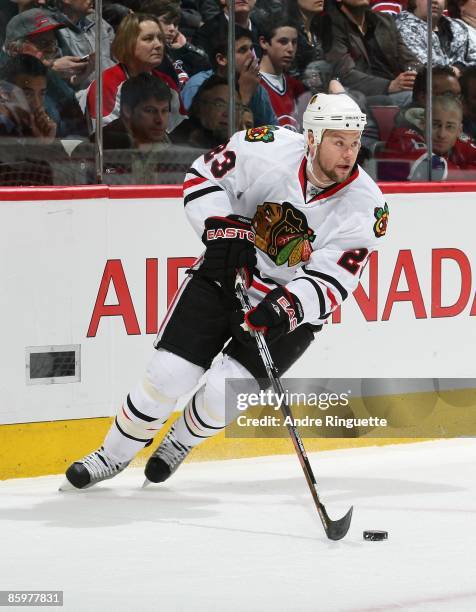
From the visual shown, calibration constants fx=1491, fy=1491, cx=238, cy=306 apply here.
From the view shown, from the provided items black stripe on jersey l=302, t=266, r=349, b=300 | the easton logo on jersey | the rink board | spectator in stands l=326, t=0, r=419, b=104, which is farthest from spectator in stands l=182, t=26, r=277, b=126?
black stripe on jersey l=302, t=266, r=349, b=300

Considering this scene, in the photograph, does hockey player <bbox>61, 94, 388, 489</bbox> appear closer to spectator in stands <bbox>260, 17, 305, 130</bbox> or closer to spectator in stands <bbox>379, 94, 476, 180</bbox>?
spectator in stands <bbox>260, 17, 305, 130</bbox>

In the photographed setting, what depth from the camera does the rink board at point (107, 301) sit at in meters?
4.72

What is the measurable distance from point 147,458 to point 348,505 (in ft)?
2.69

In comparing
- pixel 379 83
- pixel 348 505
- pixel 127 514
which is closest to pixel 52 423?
pixel 127 514

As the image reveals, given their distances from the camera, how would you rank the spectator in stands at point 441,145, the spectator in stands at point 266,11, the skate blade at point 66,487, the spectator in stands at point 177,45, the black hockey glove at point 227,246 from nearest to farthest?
1. the black hockey glove at point 227,246
2. the skate blade at point 66,487
3. the spectator in stands at point 177,45
4. the spectator in stands at point 266,11
5. the spectator in stands at point 441,145

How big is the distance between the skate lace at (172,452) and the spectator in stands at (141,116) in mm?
1018

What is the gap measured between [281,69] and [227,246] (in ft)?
4.00

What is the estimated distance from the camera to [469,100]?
228 inches

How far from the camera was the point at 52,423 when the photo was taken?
4812mm

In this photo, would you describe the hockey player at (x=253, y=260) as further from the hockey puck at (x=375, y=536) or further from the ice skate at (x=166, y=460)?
the hockey puck at (x=375, y=536)

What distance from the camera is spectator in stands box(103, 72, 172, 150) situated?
4.95 m

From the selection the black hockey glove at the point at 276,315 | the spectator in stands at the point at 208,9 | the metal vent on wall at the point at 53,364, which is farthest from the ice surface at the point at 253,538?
the spectator in stands at the point at 208,9

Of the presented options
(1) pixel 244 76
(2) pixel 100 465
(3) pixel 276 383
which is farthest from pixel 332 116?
(2) pixel 100 465

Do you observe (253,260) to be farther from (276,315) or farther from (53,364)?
(53,364)
